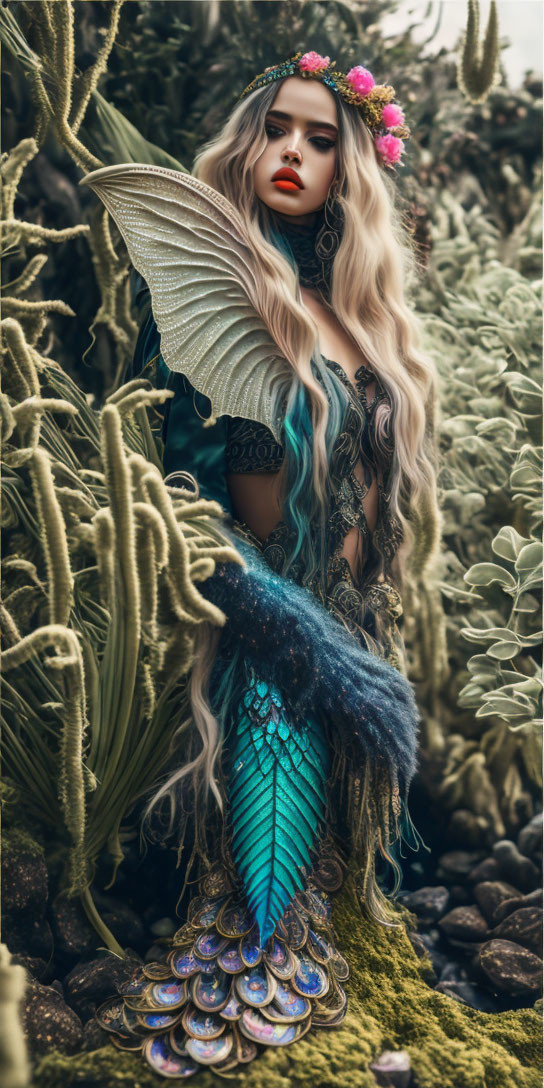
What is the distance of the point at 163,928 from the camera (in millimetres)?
1409

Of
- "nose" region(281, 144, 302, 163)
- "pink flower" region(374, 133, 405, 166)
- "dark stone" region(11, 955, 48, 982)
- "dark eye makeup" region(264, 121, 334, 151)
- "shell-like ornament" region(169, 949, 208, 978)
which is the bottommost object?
"dark stone" region(11, 955, 48, 982)

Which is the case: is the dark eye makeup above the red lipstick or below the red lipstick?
above

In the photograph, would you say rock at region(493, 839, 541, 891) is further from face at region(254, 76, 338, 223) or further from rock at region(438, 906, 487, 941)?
face at region(254, 76, 338, 223)

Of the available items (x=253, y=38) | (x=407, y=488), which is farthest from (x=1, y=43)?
(x=407, y=488)

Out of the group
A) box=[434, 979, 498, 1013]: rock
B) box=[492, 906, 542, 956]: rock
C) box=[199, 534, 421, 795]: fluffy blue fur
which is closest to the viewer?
box=[199, 534, 421, 795]: fluffy blue fur

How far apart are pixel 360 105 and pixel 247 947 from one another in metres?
1.22

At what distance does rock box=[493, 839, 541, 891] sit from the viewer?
1725mm

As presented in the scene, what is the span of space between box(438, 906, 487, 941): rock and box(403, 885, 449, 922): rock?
0.7 inches

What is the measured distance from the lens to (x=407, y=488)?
4.68 ft

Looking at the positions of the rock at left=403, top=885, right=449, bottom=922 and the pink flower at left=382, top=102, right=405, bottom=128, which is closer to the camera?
the pink flower at left=382, top=102, right=405, bottom=128

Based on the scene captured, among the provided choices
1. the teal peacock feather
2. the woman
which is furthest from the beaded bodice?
the teal peacock feather

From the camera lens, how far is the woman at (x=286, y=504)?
1.22 metres

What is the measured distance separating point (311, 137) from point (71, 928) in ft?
3.96

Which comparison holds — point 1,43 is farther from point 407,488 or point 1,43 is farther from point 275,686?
point 275,686
